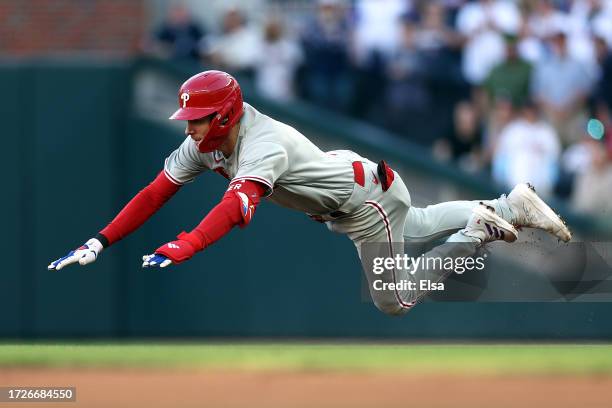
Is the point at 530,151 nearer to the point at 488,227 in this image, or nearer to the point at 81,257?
the point at 488,227

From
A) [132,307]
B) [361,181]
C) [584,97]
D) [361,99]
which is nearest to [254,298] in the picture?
[132,307]

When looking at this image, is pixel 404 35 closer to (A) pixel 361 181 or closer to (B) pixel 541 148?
(B) pixel 541 148

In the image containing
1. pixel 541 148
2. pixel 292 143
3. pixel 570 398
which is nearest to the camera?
pixel 292 143

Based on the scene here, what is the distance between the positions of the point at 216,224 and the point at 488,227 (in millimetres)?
1973

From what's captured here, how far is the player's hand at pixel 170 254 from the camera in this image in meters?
6.24

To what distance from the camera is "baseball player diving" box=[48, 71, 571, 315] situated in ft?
23.0

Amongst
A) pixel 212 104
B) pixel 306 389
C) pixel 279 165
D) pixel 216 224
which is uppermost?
pixel 212 104

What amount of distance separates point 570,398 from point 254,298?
3672 mm

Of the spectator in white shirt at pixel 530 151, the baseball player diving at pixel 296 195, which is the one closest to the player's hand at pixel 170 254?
the baseball player diving at pixel 296 195

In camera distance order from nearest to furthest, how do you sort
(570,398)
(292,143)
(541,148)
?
1. (292,143)
2. (570,398)
3. (541,148)

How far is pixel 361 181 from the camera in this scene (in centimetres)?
778

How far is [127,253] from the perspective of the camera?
42.4ft

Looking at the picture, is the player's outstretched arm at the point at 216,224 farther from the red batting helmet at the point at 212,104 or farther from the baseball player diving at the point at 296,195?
the red batting helmet at the point at 212,104

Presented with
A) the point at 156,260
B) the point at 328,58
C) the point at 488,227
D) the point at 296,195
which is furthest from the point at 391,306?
the point at 328,58
